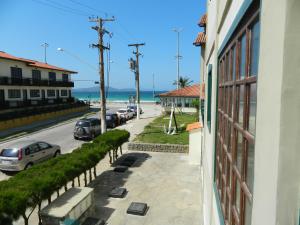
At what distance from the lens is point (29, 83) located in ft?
121

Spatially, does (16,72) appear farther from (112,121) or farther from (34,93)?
(112,121)

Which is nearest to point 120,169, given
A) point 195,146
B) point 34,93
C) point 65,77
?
point 195,146

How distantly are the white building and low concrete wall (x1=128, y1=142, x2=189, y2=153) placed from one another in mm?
19842

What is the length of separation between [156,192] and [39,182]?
555cm

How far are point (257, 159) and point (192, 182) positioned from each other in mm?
12037

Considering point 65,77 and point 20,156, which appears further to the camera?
point 65,77

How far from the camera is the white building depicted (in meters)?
32.8

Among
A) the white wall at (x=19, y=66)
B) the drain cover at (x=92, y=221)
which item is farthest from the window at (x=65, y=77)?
the drain cover at (x=92, y=221)

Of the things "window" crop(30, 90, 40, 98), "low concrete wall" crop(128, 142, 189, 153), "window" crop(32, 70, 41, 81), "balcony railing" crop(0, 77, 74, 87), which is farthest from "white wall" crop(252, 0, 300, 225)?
"window" crop(32, 70, 41, 81)

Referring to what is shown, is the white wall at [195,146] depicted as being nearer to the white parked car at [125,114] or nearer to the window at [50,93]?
the white parked car at [125,114]

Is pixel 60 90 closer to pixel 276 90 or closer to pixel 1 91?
pixel 1 91

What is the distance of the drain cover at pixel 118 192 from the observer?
451 inches

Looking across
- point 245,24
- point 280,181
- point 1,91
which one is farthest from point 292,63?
point 1,91

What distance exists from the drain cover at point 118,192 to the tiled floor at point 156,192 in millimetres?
188
